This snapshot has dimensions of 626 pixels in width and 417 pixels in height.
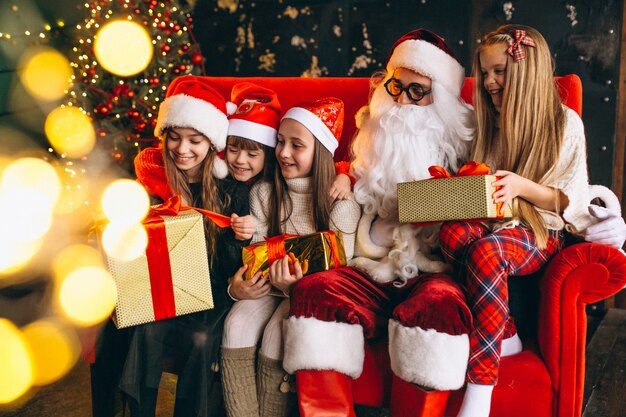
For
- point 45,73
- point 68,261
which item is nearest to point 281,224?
point 68,261

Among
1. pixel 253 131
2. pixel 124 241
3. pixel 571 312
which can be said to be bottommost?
pixel 571 312

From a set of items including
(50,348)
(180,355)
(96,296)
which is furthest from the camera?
(50,348)

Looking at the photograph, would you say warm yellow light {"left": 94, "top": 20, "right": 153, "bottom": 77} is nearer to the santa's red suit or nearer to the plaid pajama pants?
the santa's red suit

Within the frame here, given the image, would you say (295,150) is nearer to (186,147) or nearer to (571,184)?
(186,147)

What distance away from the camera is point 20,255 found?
3723mm

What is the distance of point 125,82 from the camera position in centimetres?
376

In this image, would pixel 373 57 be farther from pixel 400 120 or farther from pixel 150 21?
pixel 400 120

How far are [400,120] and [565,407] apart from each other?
1.11 meters

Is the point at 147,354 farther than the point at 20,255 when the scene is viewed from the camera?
No

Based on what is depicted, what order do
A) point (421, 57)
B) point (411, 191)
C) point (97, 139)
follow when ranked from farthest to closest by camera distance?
1. point (97, 139)
2. point (421, 57)
3. point (411, 191)

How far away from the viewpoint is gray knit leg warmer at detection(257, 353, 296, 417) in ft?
5.79

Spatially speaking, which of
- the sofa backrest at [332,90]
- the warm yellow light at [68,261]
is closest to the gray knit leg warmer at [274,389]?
the sofa backrest at [332,90]

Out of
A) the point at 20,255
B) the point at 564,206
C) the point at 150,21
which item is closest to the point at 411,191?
the point at 564,206

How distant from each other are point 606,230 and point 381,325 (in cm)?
78
